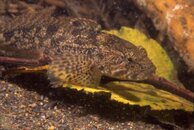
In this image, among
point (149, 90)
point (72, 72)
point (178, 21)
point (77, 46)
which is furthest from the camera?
point (178, 21)

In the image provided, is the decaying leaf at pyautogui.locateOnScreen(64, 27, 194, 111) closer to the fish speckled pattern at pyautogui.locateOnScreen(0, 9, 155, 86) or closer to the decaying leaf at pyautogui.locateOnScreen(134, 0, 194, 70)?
the fish speckled pattern at pyautogui.locateOnScreen(0, 9, 155, 86)

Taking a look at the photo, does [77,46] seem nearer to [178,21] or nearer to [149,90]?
[149,90]

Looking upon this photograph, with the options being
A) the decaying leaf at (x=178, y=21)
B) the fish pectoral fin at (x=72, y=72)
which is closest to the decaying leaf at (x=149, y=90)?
the fish pectoral fin at (x=72, y=72)

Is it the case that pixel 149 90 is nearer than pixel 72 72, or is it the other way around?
pixel 72 72

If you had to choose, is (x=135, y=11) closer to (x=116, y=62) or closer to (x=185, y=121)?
(x=116, y=62)

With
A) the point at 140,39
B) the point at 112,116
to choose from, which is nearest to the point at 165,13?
the point at 140,39

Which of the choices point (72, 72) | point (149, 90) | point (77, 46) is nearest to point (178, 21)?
point (149, 90)
